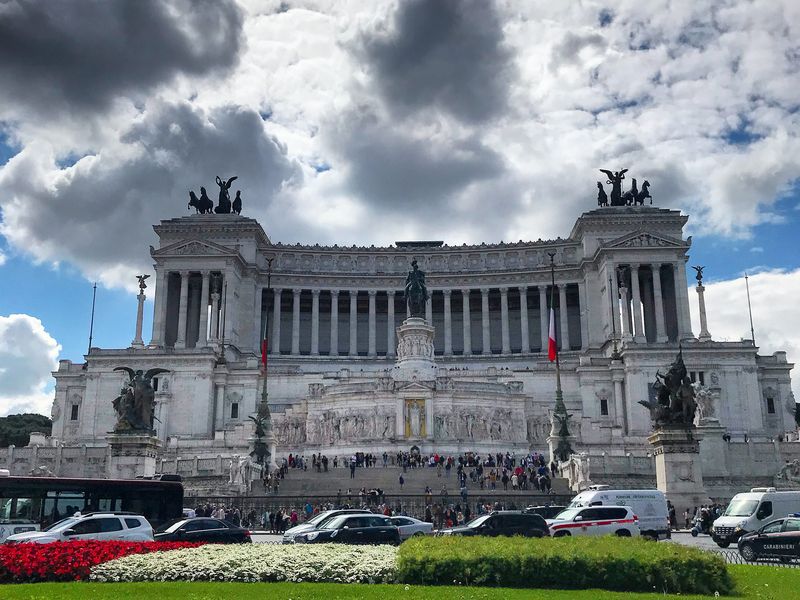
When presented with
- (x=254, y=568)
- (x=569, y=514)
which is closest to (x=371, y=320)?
(x=569, y=514)

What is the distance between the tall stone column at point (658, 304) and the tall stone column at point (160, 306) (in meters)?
55.0

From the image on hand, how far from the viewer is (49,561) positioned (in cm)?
1834

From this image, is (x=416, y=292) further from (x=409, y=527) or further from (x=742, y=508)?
(x=409, y=527)

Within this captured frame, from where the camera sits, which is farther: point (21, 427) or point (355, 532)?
point (21, 427)

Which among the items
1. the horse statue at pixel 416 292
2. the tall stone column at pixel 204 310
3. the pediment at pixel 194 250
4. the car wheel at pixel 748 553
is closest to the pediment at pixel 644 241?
the horse statue at pixel 416 292

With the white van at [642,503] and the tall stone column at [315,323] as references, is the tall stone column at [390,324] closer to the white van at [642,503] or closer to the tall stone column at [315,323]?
the tall stone column at [315,323]

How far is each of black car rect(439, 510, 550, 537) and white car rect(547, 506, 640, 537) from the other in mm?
2287

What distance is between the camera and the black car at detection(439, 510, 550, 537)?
89.0ft

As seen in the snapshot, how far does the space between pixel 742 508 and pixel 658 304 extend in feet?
216

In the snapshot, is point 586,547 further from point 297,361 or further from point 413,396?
point 297,361

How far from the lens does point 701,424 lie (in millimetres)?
54938

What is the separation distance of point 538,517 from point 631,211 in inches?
3088

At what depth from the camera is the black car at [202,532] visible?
27.5 metres

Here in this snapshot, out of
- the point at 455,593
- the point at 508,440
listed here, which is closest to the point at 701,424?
the point at 508,440
